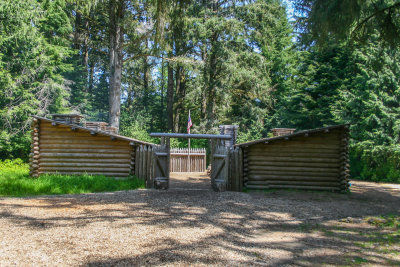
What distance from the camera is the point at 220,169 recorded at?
12.2 m

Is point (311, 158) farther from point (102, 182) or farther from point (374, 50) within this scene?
point (374, 50)

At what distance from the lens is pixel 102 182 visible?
1229cm

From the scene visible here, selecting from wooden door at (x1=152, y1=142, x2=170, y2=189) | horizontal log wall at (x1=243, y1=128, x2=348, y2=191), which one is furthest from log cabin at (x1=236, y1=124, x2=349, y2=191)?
wooden door at (x1=152, y1=142, x2=170, y2=189)

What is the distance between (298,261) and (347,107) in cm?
1921

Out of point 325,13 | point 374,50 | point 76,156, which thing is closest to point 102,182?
point 76,156

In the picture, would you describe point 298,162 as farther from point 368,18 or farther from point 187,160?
point 187,160

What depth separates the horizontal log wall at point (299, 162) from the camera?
1294 centimetres

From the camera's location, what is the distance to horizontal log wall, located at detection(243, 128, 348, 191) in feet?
42.4

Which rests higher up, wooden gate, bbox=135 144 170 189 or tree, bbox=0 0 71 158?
tree, bbox=0 0 71 158

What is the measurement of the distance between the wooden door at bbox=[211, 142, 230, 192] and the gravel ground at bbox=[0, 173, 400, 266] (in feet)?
5.11

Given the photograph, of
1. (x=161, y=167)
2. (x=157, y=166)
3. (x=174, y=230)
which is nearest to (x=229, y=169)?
(x=161, y=167)

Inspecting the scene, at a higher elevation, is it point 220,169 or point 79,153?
point 79,153

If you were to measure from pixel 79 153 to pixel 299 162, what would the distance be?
9.70m

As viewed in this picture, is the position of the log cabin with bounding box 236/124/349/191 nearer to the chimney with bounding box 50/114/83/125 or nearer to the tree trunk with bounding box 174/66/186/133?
the chimney with bounding box 50/114/83/125
